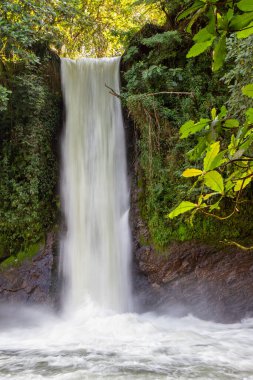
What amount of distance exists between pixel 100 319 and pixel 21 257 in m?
2.14

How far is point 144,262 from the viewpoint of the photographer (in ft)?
22.6

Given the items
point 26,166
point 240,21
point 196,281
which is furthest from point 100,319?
point 240,21

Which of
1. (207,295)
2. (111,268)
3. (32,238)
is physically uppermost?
(32,238)

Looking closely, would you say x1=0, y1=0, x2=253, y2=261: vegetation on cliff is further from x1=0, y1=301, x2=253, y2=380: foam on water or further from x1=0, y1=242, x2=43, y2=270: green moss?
x1=0, y1=301, x2=253, y2=380: foam on water

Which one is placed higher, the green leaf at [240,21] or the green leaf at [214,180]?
the green leaf at [240,21]

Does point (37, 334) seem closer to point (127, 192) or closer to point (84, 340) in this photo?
point (84, 340)

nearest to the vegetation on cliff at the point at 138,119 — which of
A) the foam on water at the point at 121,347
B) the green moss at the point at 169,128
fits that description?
the green moss at the point at 169,128

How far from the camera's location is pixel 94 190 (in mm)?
7832

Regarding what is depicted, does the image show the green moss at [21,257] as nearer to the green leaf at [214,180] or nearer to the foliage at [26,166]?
the foliage at [26,166]

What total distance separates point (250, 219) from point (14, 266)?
4.60 metres

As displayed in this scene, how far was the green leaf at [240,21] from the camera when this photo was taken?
2.42ft

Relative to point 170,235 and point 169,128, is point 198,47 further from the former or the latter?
point 169,128

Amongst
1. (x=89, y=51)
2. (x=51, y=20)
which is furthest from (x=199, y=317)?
(x=89, y=51)

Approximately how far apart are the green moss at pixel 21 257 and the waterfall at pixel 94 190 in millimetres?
542
